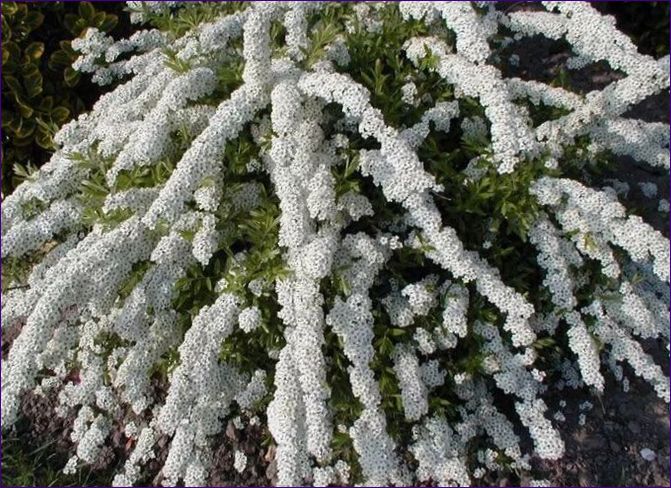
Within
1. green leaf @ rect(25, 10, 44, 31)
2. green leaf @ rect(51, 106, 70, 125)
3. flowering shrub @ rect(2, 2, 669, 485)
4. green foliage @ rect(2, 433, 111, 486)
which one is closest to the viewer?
flowering shrub @ rect(2, 2, 669, 485)

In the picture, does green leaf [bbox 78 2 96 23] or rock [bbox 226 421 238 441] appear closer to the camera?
rock [bbox 226 421 238 441]

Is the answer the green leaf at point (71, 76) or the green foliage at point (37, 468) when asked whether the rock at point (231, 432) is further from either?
the green leaf at point (71, 76)

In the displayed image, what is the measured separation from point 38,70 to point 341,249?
107 inches

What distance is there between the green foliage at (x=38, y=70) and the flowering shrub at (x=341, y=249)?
0.94m

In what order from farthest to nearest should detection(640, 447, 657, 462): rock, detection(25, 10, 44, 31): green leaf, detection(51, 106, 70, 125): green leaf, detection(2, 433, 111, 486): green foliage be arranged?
detection(51, 106, 70, 125): green leaf → detection(25, 10, 44, 31): green leaf → detection(2, 433, 111, 486): green foliage → detection(640, 447, 657, 462): rock

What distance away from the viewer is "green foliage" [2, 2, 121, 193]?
16.4ft

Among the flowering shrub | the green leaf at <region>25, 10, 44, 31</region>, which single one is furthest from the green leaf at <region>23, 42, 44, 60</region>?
the flowering shrub

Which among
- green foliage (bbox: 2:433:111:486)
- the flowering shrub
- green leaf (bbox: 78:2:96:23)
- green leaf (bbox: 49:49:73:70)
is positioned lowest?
green foliage (bbox: 2:433:111:486)

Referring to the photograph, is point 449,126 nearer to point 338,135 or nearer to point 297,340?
point 338,135

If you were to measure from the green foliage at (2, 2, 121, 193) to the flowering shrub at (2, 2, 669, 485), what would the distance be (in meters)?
0.94

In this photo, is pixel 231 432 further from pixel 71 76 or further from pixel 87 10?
pixel 87 10

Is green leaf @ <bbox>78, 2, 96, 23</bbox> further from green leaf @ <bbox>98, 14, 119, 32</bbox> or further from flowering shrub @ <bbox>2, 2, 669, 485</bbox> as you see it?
flowering shrub @ <bbox>2, 2, 669, 485</bbox>

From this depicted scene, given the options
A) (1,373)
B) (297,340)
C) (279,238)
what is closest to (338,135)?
(279,238)

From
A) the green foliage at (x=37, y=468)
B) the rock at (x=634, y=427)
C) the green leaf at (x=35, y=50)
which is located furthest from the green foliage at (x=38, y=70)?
the rock at (x=634, y=427)
